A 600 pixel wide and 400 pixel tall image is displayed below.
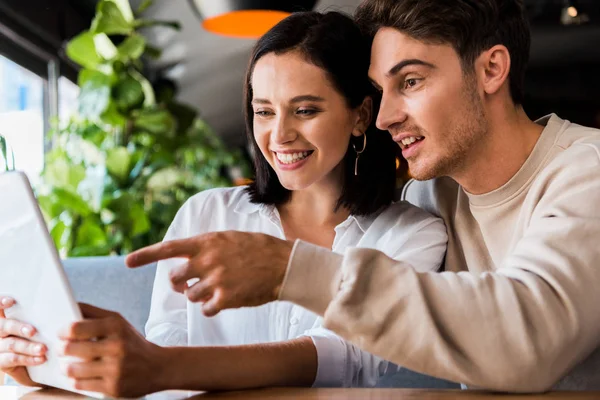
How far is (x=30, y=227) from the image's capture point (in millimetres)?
1024

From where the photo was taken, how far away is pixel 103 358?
1.00 m

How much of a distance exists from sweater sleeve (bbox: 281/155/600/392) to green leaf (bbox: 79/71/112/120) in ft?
9.01

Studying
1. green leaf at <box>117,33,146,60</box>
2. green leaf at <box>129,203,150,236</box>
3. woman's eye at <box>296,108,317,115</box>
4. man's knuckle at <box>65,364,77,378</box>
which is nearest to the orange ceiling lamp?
green leaf at <box>117,33,146,60</box>

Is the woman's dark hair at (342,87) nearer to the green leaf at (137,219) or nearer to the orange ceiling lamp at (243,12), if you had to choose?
the orange ceiling lamp at (243,12)

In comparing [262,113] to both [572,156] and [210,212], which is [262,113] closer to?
[210,212]

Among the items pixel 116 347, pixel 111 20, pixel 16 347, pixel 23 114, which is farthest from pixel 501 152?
pixel 23 114

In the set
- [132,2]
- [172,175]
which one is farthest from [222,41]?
[172,175]

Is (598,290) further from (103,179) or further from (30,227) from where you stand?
(103,179)

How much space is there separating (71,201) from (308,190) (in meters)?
1.86

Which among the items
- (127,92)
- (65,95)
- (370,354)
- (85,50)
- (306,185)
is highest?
(85,50)

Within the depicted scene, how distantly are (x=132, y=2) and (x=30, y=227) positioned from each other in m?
5.24

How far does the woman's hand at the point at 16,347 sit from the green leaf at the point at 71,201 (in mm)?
2244

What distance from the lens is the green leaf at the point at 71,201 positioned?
336 cm

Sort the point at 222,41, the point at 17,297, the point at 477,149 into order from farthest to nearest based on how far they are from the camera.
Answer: the point at 222,41 → the point at 477,149 → the point at 17,297
